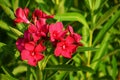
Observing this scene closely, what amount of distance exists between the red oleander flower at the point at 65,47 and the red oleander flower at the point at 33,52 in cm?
8

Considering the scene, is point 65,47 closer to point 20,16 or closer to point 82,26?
point 20,16

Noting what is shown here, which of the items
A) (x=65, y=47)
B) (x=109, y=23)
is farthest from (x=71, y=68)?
(x=109, y=23)

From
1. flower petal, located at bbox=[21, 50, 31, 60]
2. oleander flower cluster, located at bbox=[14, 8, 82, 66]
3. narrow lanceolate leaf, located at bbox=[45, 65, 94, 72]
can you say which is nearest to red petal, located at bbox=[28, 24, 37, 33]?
oleander flower cluster, located at bbox=[14, 8, 82, 66]

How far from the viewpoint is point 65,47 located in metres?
1.99

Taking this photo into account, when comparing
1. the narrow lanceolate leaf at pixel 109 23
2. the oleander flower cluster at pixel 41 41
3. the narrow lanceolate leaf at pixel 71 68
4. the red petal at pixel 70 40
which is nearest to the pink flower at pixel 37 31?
the oleander flower cluster at pixel 41 41

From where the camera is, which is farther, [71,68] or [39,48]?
[71,68]

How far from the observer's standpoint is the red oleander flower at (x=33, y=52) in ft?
6.40

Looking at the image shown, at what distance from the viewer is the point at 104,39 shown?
3.14 meters

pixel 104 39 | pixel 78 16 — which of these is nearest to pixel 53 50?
pixel 78 16

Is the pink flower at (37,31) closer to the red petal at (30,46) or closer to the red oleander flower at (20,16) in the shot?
the red petal at (30,46)

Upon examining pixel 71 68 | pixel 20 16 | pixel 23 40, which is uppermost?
pixel 20 16

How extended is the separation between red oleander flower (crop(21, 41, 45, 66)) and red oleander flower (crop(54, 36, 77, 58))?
8 cm

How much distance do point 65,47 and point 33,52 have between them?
17 cm

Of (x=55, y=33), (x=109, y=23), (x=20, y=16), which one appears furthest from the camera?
(x=109, y=23)
